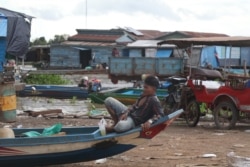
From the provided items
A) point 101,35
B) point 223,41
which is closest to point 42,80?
point 223,41

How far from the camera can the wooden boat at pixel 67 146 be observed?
6.50 meters

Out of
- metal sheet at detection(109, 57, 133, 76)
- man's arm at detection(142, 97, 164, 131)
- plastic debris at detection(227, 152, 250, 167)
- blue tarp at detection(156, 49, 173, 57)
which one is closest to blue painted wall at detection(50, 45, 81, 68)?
blue tarp at detection(156, 49, 173, 57)

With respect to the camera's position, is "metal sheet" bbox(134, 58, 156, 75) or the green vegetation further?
the green vegetation

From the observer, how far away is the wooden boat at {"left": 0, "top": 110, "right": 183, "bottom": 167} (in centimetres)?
650

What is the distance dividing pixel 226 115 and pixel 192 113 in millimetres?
983

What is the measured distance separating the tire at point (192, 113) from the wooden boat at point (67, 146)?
17.0 ft

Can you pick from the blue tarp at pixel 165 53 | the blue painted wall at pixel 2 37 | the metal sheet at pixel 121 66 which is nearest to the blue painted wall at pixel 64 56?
the blue tarp at pixel 165 53

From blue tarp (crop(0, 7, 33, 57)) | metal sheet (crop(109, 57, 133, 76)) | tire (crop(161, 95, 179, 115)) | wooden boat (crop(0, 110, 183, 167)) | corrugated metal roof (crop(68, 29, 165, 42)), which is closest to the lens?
wooden boat (crop(0, 110, 183, 167))

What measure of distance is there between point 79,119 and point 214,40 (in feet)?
14.0

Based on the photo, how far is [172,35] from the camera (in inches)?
1741

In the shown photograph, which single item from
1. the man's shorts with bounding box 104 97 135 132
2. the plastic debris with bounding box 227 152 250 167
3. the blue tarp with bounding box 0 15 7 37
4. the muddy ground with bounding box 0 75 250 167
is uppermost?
the blue tarp with bounding box 0 15 7 37

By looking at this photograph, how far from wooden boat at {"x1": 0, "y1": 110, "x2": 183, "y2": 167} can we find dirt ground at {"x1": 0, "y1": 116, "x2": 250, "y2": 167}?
730 millimetres

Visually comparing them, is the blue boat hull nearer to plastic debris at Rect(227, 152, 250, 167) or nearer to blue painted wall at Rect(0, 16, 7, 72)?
plastic debris at Rect(227, 152, 250, 167)

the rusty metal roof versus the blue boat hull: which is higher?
the rusty metal roof
